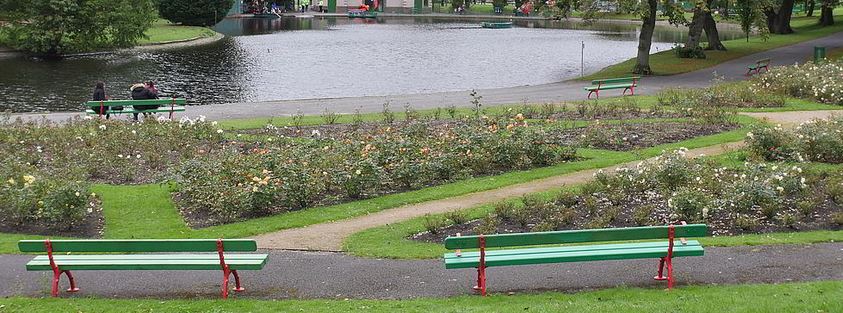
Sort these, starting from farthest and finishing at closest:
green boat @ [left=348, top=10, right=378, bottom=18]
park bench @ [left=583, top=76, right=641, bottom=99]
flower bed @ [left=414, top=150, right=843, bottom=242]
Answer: green boat @ [left=348, top=10, right=378, bottom=18] → park bench @ [left=583, top=76, right=641, bottom=99] → flower bed @ [left=414, top=150, right=843, bottom=242]

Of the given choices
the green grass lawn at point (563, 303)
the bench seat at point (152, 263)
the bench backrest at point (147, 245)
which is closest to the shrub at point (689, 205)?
the green grass lawn at point (563, 303)

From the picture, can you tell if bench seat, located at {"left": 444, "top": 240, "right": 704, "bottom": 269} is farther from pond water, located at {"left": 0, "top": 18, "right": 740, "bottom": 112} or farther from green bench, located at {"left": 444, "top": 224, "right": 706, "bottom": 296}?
pond water, located at {"left": 0, "top": 18, "right": 740, "bottom": 112}

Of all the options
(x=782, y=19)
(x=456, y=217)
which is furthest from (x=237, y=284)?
(x=782, y=19)

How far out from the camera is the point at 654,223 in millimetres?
14320

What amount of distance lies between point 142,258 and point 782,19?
2672 inches

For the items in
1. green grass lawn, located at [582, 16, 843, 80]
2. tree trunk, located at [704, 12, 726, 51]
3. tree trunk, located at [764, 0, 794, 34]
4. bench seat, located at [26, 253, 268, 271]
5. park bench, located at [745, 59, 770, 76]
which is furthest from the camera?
tree trunk, located at [764, 0, 794, 34]

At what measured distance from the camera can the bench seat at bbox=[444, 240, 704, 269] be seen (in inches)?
427

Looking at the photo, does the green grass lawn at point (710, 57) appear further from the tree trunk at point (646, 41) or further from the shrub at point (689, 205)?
the shrub at point (689, 205)

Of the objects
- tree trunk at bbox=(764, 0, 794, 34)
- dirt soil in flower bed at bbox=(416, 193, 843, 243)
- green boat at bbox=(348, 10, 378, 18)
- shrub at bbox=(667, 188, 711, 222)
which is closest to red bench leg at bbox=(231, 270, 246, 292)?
dirt soil in flower bed at bbox=(416, 193, 843, 243)

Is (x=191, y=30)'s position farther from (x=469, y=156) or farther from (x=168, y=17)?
(x=469, y=156)

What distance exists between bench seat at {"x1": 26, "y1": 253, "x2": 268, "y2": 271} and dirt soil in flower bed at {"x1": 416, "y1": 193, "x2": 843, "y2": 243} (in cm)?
362

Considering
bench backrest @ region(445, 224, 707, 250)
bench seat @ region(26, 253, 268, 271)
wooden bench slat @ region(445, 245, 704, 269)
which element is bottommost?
bench seat @ region(26, 253, 268, 271)

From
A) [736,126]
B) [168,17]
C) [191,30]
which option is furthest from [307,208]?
[168,17]

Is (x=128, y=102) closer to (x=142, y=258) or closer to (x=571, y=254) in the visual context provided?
(x=142, y=258)
